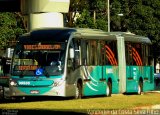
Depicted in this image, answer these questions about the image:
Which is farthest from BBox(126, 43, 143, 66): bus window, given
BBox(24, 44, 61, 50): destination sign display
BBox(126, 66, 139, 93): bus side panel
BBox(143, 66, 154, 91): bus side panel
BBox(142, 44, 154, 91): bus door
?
BBox(24, 44, 61, 50): destination sign display

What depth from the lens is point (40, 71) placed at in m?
29.2

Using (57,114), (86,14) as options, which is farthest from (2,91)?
(86,14)

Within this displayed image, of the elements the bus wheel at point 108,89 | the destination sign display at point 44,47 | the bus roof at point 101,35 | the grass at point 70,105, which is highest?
the bus roof at point 101,35

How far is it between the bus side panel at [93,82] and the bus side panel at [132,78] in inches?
134

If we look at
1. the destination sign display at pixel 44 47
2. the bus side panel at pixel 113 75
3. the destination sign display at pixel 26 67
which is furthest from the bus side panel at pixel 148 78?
the destination sign display at pixel 26 67

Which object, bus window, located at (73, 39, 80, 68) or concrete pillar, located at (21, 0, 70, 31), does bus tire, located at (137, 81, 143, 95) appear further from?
bus window, located at (73, 39, 80, 68)

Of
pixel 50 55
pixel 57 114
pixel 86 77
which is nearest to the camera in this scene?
pixel 57 114

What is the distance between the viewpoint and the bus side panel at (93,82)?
31656mm

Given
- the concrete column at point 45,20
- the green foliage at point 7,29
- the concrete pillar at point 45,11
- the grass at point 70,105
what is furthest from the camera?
the green foliage at point 7,29

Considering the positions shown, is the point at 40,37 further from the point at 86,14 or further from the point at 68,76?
the point at 86,14

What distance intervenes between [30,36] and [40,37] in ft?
1.59

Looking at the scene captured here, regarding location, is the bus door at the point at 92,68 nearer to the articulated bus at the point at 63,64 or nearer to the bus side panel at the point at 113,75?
the articulated bus at the point at 63,64

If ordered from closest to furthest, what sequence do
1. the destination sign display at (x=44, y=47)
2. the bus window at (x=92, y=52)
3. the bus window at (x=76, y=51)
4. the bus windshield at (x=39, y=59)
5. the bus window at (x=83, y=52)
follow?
the bus windshield at (x=39, y=59) < the destination sign display at (x=44, y=47) < the bus window at (x=76, y=51) < the bus window at (x=83, y=52) < the bus window at (x=92, y=52)

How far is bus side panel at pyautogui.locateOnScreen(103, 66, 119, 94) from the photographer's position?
112 feet
